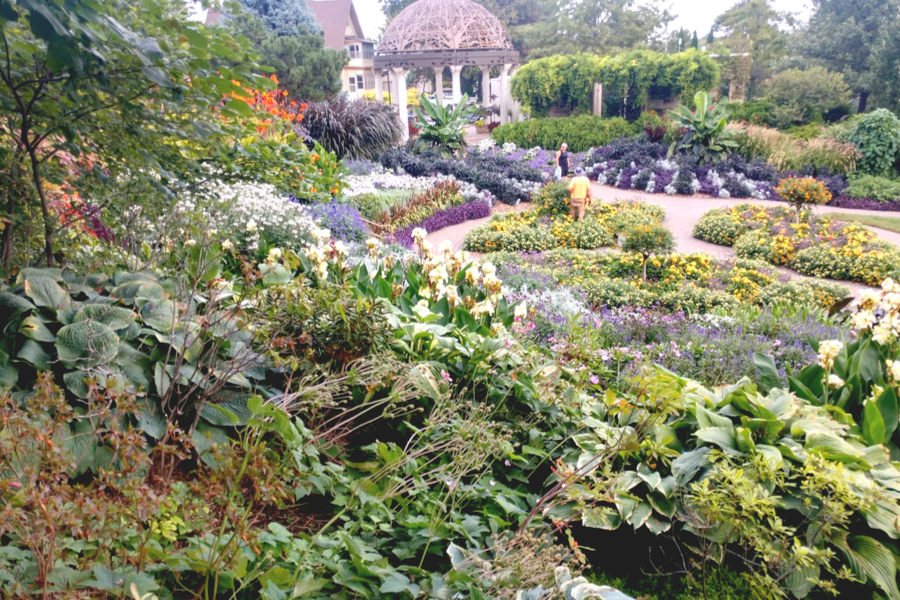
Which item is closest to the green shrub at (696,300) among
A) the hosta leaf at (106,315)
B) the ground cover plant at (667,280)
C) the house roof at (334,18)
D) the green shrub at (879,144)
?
the ground cover plant at (667,280)

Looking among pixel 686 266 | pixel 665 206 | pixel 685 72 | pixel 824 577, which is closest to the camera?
pixel 824 577

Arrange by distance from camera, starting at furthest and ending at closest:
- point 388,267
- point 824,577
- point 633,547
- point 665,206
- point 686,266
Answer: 1. point 665,206
2. point 686,266
3. point 388,267
4. point 633,547
5. point 824,577

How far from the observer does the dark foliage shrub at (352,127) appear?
14.5 m

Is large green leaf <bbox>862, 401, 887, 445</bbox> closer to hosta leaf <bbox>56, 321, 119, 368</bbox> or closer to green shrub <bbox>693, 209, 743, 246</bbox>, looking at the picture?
hosta leaf <bbox>56, 321, 119, 368</bbox>

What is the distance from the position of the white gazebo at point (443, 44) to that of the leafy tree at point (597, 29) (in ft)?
41.9

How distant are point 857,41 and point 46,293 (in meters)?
31.0

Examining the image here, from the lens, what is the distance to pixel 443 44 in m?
25.0

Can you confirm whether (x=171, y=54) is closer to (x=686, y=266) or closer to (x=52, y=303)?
(x=52, y=303)

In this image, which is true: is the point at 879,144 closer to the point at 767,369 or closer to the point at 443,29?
the point at 767,369

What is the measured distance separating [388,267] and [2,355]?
2356mm

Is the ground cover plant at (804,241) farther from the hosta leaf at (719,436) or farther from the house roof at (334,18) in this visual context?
the house roof at (334,18)

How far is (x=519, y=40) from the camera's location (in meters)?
43.2

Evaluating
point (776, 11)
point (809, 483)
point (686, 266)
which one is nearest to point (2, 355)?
point (809, 483)

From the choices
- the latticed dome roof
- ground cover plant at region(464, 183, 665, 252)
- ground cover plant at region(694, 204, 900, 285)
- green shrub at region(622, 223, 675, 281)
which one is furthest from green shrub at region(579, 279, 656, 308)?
the latticed dome roof
